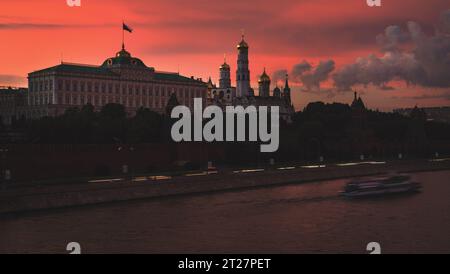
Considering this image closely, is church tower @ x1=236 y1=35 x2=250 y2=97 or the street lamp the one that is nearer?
the street lamp

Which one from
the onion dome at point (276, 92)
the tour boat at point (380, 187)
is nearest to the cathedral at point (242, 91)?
the onion dome at point (276, 92)

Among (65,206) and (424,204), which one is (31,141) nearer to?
(65,206)

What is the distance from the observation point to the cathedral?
116 m

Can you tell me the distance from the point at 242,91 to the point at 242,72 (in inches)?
126

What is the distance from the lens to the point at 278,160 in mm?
61531

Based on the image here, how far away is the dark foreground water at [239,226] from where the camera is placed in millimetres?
25875

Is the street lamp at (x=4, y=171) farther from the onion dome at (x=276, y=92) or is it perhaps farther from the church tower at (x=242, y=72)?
the onion dome at (x=276, y=92)

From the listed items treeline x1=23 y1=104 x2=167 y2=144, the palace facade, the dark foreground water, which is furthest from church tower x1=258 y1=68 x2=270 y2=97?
the dark foreground water

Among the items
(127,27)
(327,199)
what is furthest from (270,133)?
(327,199)

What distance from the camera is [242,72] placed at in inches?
4574

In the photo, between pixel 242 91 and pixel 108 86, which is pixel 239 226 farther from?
pixel 242 91
